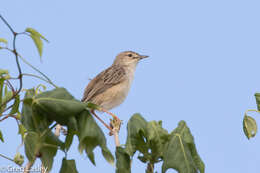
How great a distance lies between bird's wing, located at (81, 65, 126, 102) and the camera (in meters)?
8.37

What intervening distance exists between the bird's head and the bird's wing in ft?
1.80

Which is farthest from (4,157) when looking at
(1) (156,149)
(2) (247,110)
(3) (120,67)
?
(3) (120,67)

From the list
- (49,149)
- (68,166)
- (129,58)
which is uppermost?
(129,58)

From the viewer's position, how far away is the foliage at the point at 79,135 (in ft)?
9.14

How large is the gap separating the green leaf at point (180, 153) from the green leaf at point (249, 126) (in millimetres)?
784

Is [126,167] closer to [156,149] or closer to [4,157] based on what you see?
[156,149]

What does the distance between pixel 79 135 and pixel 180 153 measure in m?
0.90

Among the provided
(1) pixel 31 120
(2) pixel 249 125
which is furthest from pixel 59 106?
(2) pixel 249 125

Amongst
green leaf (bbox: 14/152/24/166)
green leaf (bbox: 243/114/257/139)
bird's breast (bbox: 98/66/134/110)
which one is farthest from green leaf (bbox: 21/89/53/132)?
bird's breast (bbox: 98/66/134/110)

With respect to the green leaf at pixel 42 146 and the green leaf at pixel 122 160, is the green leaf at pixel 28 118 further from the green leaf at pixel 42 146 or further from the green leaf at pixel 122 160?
the green leaf at pixel 122 160

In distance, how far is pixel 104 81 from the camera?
868 centimetres

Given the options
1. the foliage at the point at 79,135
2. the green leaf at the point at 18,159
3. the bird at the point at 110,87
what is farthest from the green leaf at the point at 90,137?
the bird at the point at 110,87

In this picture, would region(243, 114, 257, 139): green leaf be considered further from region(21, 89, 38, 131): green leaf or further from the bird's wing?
the bird's wing

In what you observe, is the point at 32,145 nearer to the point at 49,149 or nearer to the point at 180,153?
the point at 49,149
